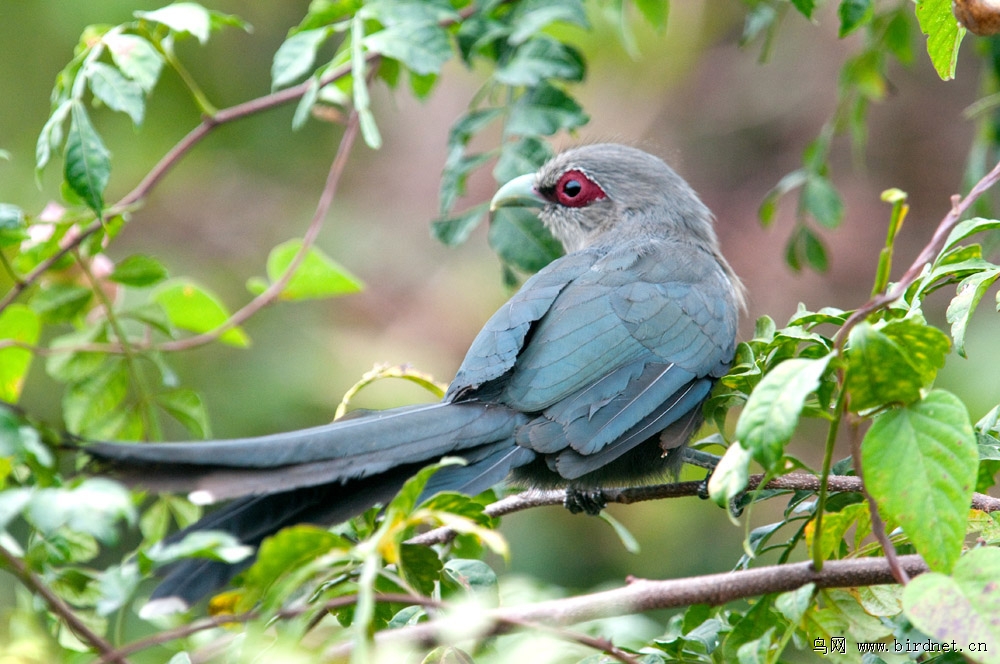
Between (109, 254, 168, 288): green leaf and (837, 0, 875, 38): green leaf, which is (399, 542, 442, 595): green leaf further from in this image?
(837, 0, 875, 38): green leaf

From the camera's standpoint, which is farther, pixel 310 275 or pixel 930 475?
pixel 310 275

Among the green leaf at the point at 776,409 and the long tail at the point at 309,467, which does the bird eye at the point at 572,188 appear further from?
the green leaf at the point at 776,409

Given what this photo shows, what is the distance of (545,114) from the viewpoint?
9.91 ft

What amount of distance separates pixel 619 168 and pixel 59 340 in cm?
240

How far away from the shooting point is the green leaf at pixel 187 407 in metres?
2.86

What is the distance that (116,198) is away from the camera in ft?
22.6

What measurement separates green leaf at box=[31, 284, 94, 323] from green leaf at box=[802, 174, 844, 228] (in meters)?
2.44

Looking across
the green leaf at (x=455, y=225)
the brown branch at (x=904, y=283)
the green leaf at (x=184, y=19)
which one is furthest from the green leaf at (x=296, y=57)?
the brown branch at (x=904, y=283)

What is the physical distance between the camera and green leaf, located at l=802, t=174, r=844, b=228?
343 cm

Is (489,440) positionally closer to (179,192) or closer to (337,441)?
(337,441)

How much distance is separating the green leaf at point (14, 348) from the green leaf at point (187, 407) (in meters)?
0.43

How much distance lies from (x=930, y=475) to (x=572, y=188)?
2980 mm

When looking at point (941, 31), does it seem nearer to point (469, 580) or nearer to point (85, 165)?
point (469, 580)

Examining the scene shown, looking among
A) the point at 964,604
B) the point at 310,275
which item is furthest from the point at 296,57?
the point at 964,604
